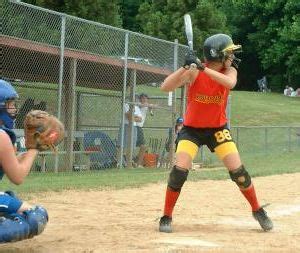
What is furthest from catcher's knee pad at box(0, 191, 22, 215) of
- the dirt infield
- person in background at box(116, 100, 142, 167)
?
person in background at box(116, 100, 142, 167)

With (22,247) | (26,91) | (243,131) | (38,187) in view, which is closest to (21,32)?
(26,91)

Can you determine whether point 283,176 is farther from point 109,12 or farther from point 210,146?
point 109,12

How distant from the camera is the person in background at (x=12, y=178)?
201 inches

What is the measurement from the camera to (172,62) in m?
18.1

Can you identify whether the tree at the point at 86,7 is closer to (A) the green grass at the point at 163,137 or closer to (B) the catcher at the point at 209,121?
(A) the green grass at the point at 163,137

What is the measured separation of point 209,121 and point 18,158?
2323 mm

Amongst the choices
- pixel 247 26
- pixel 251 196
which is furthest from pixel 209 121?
pixel 247 26

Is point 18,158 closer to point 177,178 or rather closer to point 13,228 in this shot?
point 13,228

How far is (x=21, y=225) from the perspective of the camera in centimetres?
521

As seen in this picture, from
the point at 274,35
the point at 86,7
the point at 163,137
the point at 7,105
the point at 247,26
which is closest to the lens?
the point at 7,105

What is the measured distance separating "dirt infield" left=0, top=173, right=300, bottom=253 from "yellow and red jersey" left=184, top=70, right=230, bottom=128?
41.9 inches

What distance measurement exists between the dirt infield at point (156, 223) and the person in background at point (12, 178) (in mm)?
343

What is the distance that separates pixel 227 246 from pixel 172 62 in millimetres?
12569

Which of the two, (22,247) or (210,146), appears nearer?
(22,247)
